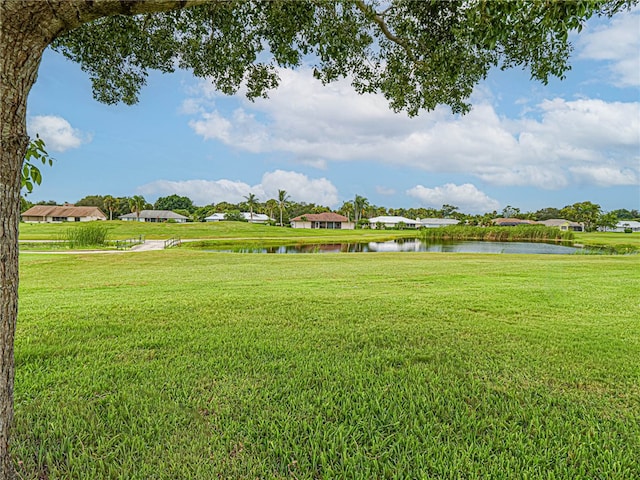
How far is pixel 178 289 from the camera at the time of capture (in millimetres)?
7629

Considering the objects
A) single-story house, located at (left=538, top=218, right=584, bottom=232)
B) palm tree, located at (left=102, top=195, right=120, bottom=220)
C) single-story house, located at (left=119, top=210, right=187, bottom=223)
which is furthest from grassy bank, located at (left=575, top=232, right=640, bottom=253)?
palm tree, located at (left=102, top=195, right=120, bottom=220)

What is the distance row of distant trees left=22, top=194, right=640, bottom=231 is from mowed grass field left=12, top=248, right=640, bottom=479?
244ft

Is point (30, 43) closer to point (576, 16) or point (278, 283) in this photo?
point (576, 16)

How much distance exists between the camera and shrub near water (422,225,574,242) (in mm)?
43656

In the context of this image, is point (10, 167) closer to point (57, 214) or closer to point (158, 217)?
point (158, 217)

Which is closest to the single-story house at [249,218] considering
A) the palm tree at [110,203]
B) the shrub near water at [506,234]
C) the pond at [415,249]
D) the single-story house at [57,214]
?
the palm tree at [110,203]

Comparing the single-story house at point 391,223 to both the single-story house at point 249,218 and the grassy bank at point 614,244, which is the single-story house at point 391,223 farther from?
the grassy bank at point 614,244

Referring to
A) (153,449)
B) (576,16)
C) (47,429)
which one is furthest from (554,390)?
(47,429)

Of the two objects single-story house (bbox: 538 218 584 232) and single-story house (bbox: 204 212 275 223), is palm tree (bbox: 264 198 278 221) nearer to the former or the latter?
single-story house (bbox: 204 212 275 223)

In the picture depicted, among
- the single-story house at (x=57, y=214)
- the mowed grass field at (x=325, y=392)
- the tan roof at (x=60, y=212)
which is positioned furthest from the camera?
the single-story house at (x=57, y=214)

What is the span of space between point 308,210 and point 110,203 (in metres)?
46.5

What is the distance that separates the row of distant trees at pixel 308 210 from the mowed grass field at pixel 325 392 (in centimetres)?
7447

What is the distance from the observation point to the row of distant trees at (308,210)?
2876 inches

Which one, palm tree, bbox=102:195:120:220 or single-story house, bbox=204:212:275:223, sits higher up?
palm tree, bbox=102:195:120:220
